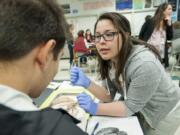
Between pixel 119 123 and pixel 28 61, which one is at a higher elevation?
pixel 28 61

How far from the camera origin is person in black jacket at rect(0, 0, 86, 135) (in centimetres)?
48

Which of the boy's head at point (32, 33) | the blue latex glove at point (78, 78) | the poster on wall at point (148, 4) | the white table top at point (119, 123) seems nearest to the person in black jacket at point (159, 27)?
the blue latex glove at point (78, 78)

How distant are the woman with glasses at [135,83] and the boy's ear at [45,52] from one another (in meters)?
0.81

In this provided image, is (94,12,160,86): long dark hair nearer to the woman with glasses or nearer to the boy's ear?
the woman with glasses

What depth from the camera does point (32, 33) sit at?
55cm

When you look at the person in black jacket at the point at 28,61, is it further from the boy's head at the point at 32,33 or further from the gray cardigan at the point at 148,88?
the gray cardigan at the point at 148,88

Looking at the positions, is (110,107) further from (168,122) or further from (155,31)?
(155,31)

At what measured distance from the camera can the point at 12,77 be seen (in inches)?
21.8

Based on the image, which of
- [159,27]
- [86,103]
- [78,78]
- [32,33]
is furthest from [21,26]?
[159,27]

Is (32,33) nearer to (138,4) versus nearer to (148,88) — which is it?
(148,88)

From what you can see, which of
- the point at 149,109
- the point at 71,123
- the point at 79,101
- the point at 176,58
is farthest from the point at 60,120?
the point at 176,58

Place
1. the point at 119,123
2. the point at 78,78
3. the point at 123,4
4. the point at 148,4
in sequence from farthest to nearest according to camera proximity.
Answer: the point at 123,4 < the point at 148,4 < the point at 78,78 < the point at 119,123

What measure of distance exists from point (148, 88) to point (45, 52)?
89 centimetres

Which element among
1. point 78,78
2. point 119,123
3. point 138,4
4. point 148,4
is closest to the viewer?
point 119,123
